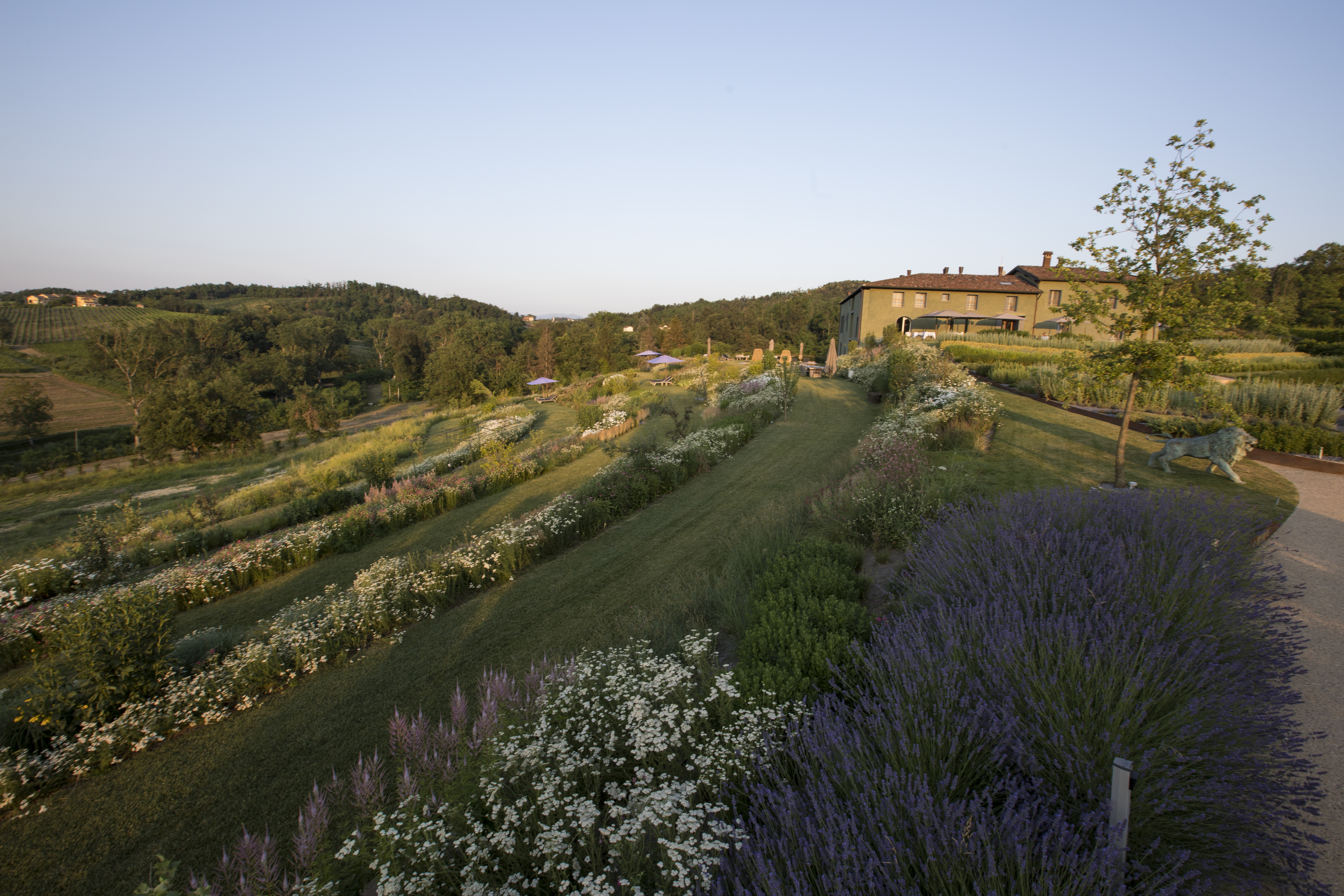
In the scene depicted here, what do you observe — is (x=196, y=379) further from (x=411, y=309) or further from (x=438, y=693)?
(x=411, y=309)

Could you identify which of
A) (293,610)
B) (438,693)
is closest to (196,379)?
(293,610)

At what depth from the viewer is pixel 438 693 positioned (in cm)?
505

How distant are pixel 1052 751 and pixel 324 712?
18.4ft

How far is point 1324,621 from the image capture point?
15.0 ft

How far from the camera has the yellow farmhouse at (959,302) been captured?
124 feet

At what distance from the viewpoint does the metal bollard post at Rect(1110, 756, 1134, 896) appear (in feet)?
5.68

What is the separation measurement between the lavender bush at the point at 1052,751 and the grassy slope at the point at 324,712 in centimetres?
312

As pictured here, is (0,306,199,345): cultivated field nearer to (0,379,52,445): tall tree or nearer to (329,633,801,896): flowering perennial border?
(0,379,52,445): tall tree

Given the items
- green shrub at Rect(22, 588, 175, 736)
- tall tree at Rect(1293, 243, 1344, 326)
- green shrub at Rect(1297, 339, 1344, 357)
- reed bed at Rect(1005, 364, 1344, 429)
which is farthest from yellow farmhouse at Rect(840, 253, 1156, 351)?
green shrub at Rect(22, 588, 175, 736)

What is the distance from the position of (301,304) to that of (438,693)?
122 m

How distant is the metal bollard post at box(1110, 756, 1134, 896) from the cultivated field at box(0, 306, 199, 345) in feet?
224

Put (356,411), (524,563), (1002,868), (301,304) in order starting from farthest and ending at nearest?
(301,304), (356,411), (524,563), (1002,868)

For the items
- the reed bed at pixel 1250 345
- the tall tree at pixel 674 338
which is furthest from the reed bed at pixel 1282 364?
the tall tree at pixel 674 338

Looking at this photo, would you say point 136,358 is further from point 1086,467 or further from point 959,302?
point 959,302
